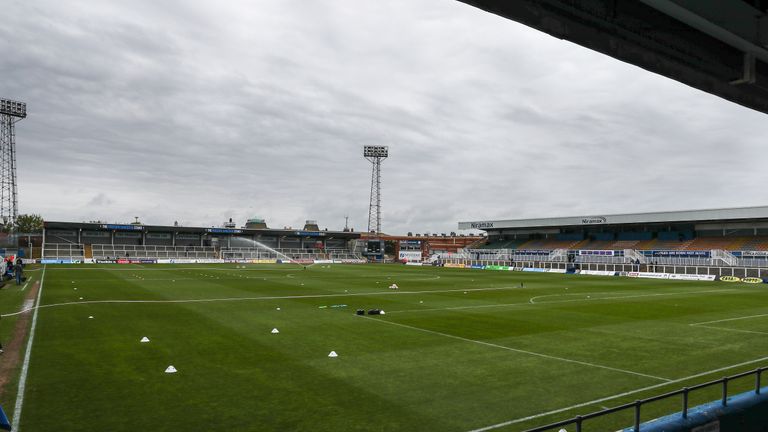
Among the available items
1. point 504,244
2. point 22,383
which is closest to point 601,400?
point 22,383

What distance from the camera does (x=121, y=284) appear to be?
40.6m

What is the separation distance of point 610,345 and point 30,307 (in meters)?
26.1

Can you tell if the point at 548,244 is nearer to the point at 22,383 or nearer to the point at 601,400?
the point at 601,400

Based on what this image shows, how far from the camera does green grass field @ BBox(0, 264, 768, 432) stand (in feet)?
33.6

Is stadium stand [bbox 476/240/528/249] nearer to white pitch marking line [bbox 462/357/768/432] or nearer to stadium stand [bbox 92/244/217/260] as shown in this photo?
stadium stand [bbox 92/244/217/260]

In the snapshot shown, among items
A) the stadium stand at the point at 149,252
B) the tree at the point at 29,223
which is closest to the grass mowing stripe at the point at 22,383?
the stadium stand at the point at 149,252

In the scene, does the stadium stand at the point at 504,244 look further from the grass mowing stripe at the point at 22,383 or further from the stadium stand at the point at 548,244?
the grass mowing stripe at the point at 22,383

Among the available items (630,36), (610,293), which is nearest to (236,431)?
(630,36)

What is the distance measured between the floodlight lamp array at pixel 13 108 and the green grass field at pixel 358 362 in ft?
212

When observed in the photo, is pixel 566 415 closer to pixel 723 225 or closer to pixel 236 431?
pixel 236 431

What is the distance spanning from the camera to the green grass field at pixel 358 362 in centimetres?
1023

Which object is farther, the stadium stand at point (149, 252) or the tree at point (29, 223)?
the tree at point (29, 223)

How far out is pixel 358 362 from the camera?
48.5 ft

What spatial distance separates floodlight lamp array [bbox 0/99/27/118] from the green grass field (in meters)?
64.7
